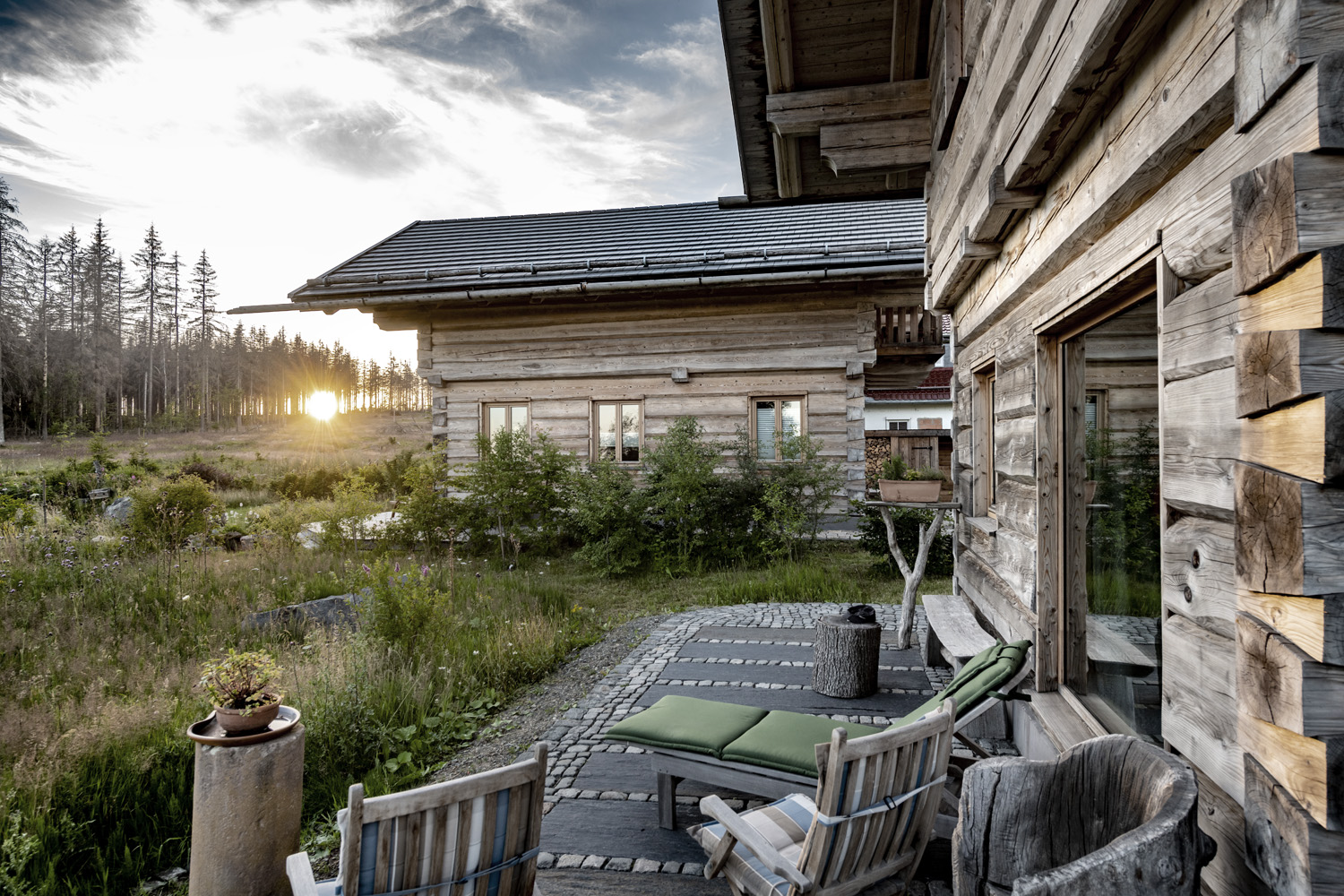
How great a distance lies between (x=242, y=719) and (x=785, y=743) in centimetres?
225

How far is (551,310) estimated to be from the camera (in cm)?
1198

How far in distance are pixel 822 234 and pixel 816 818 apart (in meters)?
11.0

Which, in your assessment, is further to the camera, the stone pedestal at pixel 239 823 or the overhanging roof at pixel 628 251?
the overhanging roof at pixel 628 251

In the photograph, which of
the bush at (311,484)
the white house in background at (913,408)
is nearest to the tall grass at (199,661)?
the bush at (311,484)

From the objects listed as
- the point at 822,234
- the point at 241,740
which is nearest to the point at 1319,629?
the point at 241,740

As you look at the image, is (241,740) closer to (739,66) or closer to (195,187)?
(739,66)

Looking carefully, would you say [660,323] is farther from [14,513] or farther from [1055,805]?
[1055,805]

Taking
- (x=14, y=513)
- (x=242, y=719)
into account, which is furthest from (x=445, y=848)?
(x=14, y=513)

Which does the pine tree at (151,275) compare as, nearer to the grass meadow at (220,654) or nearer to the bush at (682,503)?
the grass meadow at (220,654)

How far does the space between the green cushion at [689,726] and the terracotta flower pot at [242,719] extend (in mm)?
1473

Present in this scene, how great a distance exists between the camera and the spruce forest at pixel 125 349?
→ 32.4m

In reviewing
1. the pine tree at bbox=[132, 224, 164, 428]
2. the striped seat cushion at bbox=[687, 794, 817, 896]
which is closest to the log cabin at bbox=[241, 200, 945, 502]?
the striped seat cushion at bbox=[687, 794, 817, 896]

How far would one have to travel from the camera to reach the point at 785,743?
3225mm

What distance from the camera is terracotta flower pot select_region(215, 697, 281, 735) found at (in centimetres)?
274
